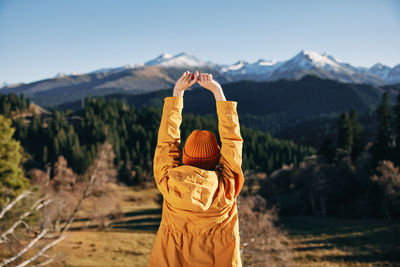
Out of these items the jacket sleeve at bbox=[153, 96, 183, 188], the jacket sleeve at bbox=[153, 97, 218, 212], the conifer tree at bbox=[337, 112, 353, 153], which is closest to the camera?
the jacket sleeve at bbox=[153, 97, 218, 212]

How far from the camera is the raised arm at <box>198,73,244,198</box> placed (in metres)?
2.57

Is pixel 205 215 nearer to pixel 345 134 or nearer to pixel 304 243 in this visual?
pixel 304 243

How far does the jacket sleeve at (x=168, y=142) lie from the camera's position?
2654 mm

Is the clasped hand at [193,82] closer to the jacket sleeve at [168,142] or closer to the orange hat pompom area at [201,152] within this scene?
the jacket sleeve at [168,142]

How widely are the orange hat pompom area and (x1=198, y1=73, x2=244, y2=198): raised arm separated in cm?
11

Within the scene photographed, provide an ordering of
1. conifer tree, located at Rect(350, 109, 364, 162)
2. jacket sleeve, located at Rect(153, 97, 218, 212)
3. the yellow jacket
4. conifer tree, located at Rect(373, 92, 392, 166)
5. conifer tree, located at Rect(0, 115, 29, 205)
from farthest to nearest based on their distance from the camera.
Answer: conifer tree, located at Rect(350, 109, 364, 162), conifer tree, located at Rect(373, 92, 392, 166), conifer tree, located at Rect(0, 115, 29, 205), the yellow jacket, jacket sleeve, located at Rect(153, 97, 218, 212)

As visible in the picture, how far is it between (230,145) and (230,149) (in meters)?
0.04

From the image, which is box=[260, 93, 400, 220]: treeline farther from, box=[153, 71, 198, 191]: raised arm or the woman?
box=[153, 71, 198, 191]: raised arm

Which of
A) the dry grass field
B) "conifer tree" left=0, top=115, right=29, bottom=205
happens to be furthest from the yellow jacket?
"conifer tree" left=0, top=115, right=29, bottom=205

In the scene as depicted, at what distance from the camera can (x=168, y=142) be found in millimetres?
2730

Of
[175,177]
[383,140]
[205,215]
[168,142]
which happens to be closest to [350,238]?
[383,140]

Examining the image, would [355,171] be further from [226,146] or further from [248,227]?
[226,146]

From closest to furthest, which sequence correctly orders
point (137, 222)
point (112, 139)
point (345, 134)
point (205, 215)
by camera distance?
1. point (205, 215)
2. point (137, 222)
3. point (345, 134)
4. point (112, 139)

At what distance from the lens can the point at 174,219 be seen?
2588 millimetres
